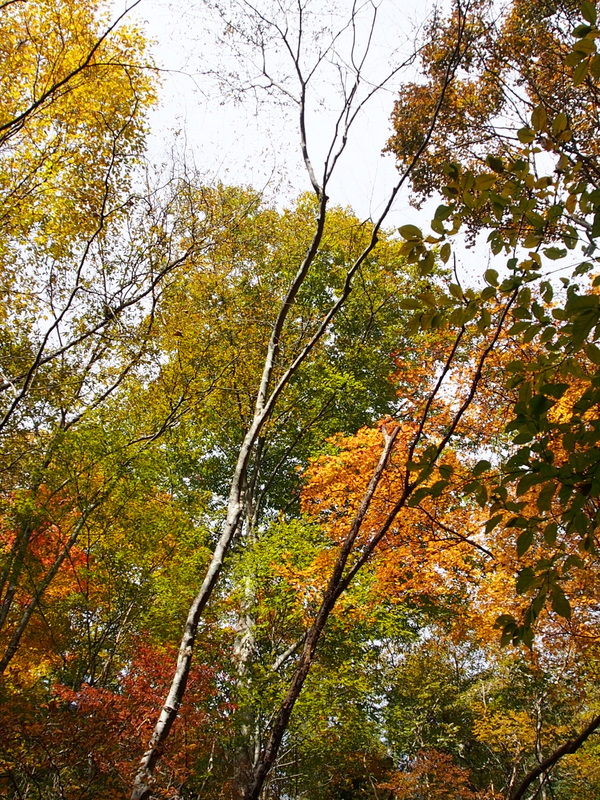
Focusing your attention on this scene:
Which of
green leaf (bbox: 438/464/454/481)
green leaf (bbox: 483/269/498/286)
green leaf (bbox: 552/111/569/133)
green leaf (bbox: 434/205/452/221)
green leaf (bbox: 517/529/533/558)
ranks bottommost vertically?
green leaf (bbox: 517/529/533/558)

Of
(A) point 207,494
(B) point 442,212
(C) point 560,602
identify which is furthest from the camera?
(A) point 207,494

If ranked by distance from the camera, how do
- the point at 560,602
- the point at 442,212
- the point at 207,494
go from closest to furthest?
the point at 560,602
the point at 442,212
the point at 207,494

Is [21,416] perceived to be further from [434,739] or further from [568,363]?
[434,739]

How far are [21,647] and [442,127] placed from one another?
39.3 ft

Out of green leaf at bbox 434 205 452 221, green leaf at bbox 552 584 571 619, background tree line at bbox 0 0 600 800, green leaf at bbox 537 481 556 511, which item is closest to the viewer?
green leaf at bbox 552 584 571 619

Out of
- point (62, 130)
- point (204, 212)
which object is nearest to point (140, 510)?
point (204, 212)

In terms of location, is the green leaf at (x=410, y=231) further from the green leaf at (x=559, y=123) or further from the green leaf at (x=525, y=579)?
the green leaf at (x=525, y=579)

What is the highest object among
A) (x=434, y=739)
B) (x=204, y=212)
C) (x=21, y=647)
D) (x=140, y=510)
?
(x=204, y=212)

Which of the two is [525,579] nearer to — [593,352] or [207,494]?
[593,352]

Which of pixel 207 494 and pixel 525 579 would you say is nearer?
pixel 525 579

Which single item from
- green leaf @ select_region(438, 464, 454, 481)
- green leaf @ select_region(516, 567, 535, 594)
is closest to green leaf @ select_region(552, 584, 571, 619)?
green leaf @ select_region(516, 567, 535, 594)

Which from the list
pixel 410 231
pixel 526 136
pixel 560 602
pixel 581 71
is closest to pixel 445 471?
pixel 560 602

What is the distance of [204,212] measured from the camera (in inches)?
276

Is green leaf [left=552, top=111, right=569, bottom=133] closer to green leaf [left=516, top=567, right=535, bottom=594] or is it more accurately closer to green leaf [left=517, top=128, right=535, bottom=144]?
green leaf [left=517, top=128, right=535, bottom=144]
